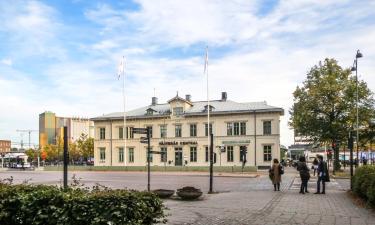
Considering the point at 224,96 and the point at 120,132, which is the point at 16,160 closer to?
the point at 120,132

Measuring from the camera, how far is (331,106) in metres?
47.9

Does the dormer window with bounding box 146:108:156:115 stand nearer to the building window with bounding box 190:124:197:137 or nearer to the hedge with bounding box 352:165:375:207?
the building window with bounding box 190:124:197:137

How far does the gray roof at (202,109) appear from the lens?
67.9 metres

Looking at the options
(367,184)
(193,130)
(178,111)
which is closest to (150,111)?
(178,111)

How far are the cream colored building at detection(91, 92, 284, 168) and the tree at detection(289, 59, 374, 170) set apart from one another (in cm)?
1594

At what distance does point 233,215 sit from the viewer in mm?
13461

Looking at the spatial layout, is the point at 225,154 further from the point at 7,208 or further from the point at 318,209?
the point at 7,208

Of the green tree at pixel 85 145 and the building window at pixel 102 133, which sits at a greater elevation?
Answer: the building window at pixel 102 133

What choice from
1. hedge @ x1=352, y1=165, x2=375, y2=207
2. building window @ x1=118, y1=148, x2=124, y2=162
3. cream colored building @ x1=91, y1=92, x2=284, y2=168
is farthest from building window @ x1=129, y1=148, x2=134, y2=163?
hedge @ x1=352, y1=165, x2=375, y2=207

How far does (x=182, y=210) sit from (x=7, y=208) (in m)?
6.71

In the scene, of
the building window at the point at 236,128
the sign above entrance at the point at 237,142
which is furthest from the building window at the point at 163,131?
the building window at the point at 236,128

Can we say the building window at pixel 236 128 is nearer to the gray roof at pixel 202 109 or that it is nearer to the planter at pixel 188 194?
the gray roof at pixel 202 109

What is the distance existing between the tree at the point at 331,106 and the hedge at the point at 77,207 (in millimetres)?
41331

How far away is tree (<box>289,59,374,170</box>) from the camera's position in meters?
47.2
